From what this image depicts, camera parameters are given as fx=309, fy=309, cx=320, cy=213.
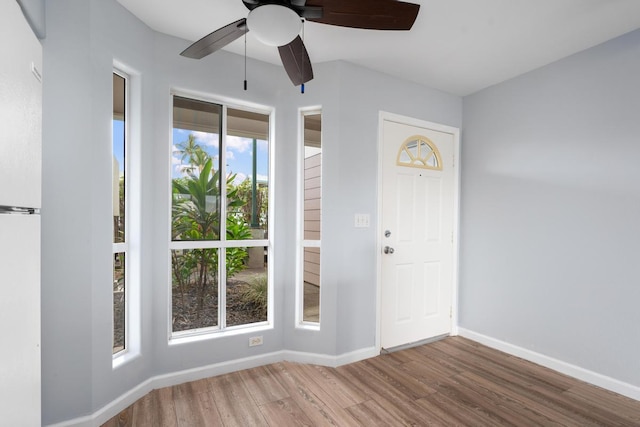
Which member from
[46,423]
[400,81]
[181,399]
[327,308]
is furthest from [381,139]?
[46,423]

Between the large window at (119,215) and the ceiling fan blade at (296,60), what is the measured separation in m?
1.16

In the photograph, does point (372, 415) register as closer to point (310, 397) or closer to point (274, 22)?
point (310, 397)

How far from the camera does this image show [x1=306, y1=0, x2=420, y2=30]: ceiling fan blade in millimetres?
1443

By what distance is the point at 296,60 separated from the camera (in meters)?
1.85

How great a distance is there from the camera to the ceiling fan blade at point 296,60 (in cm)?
173

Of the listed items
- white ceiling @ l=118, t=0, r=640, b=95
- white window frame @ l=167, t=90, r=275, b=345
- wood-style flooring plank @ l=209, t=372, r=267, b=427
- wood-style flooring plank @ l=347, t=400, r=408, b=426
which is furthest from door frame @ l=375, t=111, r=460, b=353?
wood-style flooring plank @ l=209, t=372, r=267, b=427

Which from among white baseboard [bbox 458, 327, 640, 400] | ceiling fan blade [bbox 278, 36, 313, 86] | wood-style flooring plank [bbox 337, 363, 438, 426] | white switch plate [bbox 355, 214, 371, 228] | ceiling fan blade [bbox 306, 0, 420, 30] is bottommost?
wood-style flooring plank [bbox 337, 363, 438, 426]

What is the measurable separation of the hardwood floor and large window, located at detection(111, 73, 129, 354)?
0.53m

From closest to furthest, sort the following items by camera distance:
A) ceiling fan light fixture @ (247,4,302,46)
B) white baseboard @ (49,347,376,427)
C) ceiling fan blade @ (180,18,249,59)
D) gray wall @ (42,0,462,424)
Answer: ceiling fan light fixture @ (247,4,302,46), ceiling fan blade @ (180,18,249,59), gray wall @ (42,0,462,424), white baseboard @ (49,347,376,427)

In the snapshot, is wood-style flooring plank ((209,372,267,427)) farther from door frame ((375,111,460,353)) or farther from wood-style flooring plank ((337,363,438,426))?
door frame ((375,111,460,353))

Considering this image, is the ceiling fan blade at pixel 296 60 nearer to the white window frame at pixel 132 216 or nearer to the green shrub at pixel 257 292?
the white window frame at pixel 132 216

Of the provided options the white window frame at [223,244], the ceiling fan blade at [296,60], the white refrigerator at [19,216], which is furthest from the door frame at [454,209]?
the white refrigerator at [19,216]

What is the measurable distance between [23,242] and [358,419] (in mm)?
1926

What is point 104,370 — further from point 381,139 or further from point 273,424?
point 381,139
